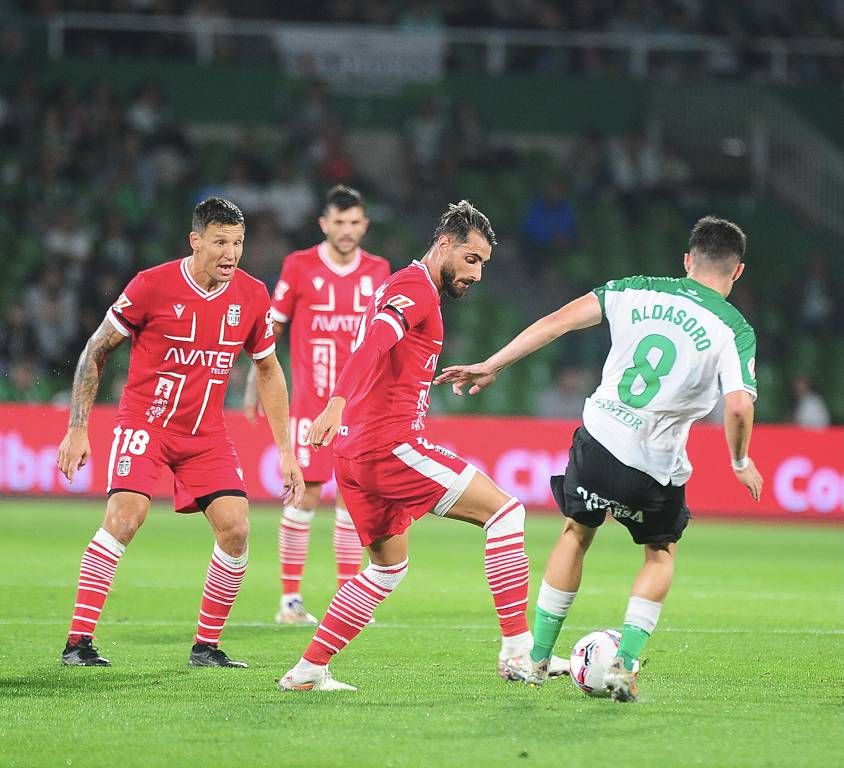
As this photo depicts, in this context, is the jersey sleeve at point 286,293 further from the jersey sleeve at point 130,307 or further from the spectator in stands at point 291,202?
the spectator in stands at point 291,202

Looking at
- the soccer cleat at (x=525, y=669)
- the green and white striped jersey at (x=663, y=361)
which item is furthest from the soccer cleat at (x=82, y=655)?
the green and white striped jersey at (x=663, y=361)

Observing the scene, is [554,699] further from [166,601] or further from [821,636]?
[166,601]

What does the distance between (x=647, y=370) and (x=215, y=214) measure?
240 centimetres

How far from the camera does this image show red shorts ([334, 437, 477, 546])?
6.72 metres

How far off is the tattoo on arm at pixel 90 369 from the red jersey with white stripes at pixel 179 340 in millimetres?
68

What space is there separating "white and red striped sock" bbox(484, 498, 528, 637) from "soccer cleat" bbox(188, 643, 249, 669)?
1.46 m

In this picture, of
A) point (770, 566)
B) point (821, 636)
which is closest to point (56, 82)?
point (770, 566)

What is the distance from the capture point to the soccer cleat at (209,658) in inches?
296

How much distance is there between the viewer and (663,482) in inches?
257

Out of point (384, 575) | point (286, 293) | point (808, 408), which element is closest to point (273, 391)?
point (384, 575)

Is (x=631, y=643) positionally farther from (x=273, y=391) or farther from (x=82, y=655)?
(x=82, y=655)

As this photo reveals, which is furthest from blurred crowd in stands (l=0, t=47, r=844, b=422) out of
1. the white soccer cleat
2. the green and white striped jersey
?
the green and white striped jersey

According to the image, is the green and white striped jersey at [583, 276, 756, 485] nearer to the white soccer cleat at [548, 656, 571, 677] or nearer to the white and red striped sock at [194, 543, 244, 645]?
the white soccer cleat at [548, 656, 571, 677]

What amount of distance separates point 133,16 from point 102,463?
8292 millimetres
